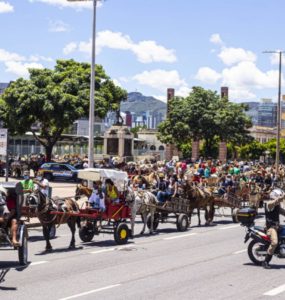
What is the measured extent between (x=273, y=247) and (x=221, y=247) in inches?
174

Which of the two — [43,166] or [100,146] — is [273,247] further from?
Result: [100,146]

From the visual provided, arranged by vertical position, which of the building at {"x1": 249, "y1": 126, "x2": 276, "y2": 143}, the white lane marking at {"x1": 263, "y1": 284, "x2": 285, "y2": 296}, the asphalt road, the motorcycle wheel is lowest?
the asphalt road

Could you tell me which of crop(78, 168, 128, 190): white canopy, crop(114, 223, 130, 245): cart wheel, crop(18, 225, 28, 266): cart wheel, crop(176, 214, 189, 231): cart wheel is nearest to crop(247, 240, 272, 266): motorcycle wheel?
crop(114, 223, 130, 245): cart wheel

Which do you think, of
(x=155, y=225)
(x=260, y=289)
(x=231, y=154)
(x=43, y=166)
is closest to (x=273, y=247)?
(x=260, y=289)

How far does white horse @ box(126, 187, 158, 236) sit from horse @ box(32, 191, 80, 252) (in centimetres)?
224

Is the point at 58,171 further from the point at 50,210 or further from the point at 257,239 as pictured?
the point at 257,239

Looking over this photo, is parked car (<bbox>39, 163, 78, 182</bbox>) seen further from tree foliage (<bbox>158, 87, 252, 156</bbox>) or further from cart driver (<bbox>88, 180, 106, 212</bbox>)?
tree foliage (<bbox>158, 87, 252, 156</bbox>)

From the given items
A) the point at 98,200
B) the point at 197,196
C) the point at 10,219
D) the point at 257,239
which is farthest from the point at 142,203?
the point at 10,219

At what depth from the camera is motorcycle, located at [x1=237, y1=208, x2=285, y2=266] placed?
15566 millimetres

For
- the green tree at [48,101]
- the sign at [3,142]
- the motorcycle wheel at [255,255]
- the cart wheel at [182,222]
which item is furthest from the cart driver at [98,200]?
the green tree at [48,101]

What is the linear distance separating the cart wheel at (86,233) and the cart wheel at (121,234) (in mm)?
924

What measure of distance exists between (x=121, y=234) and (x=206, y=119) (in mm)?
57694

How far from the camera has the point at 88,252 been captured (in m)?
18.0

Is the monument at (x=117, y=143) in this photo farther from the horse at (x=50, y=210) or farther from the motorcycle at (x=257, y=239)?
the motorcycle at (x=257, y=239)
